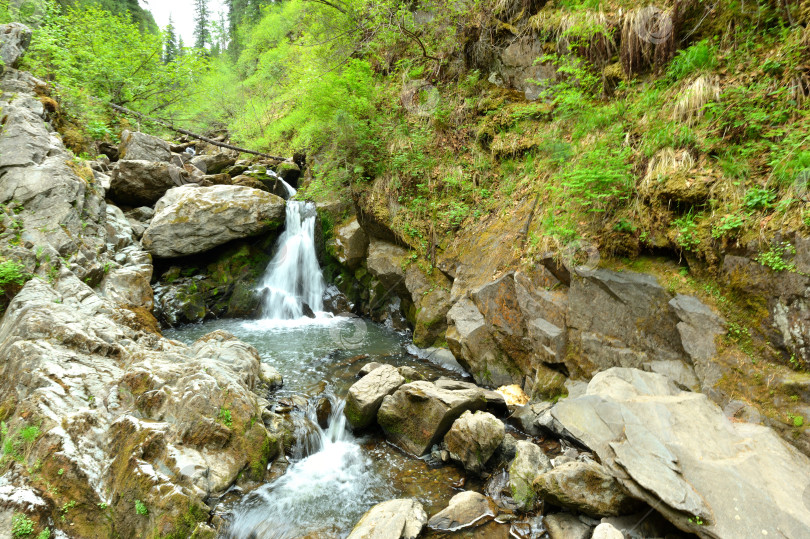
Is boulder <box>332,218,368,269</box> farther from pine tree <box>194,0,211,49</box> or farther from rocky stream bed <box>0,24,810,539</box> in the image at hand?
pine tree <box>194,0,211,49</box>

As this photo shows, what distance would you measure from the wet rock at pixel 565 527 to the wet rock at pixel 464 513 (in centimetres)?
55

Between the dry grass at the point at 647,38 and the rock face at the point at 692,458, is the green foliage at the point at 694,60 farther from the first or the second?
the rock face at the point at 692,458

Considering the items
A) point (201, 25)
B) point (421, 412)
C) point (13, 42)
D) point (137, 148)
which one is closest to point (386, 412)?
point (421, 412)

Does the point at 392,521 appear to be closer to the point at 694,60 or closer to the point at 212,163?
the point at 694,60

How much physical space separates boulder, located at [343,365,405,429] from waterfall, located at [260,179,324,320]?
6.07 meters

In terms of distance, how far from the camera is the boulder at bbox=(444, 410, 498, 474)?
441cm

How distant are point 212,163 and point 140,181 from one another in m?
4.14

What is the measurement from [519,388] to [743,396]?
2862mm

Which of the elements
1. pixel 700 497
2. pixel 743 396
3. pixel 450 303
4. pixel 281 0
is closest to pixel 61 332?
pixel 450 303

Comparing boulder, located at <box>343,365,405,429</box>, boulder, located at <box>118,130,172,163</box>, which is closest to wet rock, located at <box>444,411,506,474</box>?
boulder, located at <box>343,365,405,429</box>

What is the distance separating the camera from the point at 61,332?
4.69 m

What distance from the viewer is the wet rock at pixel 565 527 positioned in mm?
3307

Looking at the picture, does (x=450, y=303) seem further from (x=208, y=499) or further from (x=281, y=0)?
(x=281, y=0)

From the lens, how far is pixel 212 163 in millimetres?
15211
